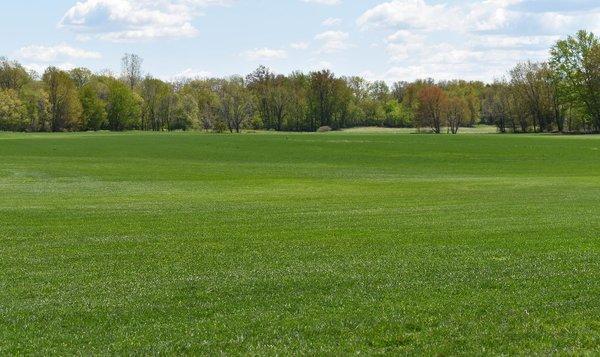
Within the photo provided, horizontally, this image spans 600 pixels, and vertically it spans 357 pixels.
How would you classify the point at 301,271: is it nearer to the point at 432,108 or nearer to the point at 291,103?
the point at 432,108

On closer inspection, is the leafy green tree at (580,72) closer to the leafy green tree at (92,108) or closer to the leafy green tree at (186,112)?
the leafy green tree at (186,112)

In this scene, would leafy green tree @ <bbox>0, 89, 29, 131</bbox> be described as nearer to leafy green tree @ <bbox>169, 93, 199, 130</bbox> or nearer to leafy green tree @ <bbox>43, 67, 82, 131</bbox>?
leafy green tree @ <bbox>43, 67, 82, 131</bbox>

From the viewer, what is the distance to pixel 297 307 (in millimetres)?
11508

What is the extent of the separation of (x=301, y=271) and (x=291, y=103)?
15641 cm

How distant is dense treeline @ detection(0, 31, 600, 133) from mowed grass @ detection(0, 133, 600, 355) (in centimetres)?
10274

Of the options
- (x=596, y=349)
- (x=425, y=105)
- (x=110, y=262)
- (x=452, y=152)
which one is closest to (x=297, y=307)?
(x=596, y=349)

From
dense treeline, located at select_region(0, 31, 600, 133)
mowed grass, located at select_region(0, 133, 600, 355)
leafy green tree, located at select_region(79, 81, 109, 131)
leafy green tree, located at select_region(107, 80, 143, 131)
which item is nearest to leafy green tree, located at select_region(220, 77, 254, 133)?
dense treeline, located at select_region(0, 31, 600, 133)

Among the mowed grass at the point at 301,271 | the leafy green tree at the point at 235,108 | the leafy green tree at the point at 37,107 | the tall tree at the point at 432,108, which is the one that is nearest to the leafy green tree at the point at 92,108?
the leafy green tree at the point at 37,107

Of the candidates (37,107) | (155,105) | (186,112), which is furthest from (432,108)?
(37,107)

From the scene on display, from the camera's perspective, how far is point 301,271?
14.2 meters

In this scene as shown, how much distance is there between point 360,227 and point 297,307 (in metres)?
9.81

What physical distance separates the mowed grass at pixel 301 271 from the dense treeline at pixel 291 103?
337 feet

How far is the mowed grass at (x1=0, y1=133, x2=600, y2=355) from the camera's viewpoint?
9898 millimetres

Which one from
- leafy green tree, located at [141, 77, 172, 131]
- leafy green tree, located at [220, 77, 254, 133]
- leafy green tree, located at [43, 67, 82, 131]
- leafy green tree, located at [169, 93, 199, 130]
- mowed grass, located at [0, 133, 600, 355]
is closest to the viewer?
mowed grass, located at [0, 133, 600, 355]
